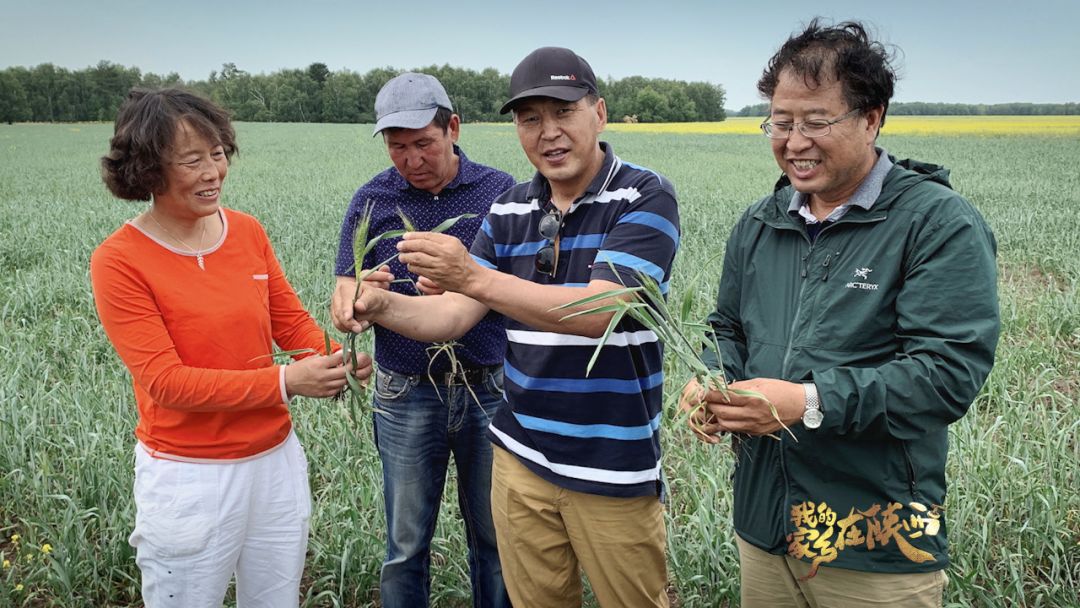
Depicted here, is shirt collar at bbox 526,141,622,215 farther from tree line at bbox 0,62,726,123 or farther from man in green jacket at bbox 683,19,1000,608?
tree line at bbox 0,62,726,123

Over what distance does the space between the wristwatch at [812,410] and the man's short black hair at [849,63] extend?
1.93 ft

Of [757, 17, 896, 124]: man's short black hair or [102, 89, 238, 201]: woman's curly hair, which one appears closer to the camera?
[757, 17, 896, 124]: man's short black hair

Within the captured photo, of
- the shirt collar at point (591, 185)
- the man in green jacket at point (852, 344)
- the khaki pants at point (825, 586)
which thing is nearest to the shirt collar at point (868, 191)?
the man in green jacket at point (852, 344)

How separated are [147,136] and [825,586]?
72.4 inches

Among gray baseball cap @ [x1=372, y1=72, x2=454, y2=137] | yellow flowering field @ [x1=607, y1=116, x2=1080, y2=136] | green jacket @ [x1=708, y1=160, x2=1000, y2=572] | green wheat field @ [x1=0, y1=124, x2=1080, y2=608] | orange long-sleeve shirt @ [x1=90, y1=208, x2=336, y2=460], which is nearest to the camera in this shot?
green jacket @ [x1=708, y1=160, x2=1000, y2=572]

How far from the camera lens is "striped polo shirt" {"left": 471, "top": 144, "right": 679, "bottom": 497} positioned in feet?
5.82

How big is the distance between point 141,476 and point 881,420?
170 cm

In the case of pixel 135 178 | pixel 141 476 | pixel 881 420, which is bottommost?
pixel 141 476

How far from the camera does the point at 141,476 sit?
1.87 m

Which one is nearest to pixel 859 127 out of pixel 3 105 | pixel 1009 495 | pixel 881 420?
pixel 881 420

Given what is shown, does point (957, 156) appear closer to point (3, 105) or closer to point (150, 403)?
point (150, 403)

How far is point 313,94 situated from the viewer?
172 feet

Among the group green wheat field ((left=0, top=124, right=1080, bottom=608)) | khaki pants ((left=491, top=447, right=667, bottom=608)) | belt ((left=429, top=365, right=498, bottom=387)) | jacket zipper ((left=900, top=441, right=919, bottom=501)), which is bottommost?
green wheat field ((left=0, top=124, right=1080, bottom=608))

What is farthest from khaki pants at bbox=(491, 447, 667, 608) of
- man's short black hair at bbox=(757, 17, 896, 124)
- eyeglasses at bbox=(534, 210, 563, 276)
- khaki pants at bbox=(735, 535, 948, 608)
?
man's short black hair at bbox=(757, 17, 896, 124)
